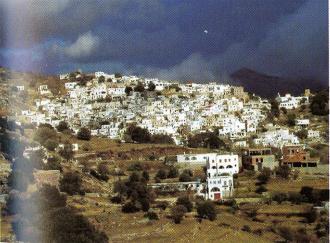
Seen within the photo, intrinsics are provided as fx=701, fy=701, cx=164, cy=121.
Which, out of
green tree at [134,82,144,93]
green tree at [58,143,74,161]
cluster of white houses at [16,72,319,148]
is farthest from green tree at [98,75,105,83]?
green tree at [58,143,74,161]

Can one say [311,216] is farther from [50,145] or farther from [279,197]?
[50,145]

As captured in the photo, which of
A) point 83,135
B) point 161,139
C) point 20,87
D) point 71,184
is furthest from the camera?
point 20,87

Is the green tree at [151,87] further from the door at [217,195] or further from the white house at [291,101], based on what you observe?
the door at [217,195]

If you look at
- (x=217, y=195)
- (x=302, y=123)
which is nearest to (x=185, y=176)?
(x=217, y=195)

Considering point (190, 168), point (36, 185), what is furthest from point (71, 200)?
point (190, 168)

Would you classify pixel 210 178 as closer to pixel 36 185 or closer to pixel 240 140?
pixel 36 185

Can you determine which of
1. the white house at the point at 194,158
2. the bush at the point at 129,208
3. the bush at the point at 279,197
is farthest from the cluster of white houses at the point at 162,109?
the bush at the point at 129,208

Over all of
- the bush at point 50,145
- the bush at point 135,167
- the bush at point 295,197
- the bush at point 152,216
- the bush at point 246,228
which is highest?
the bush at point 50,145
